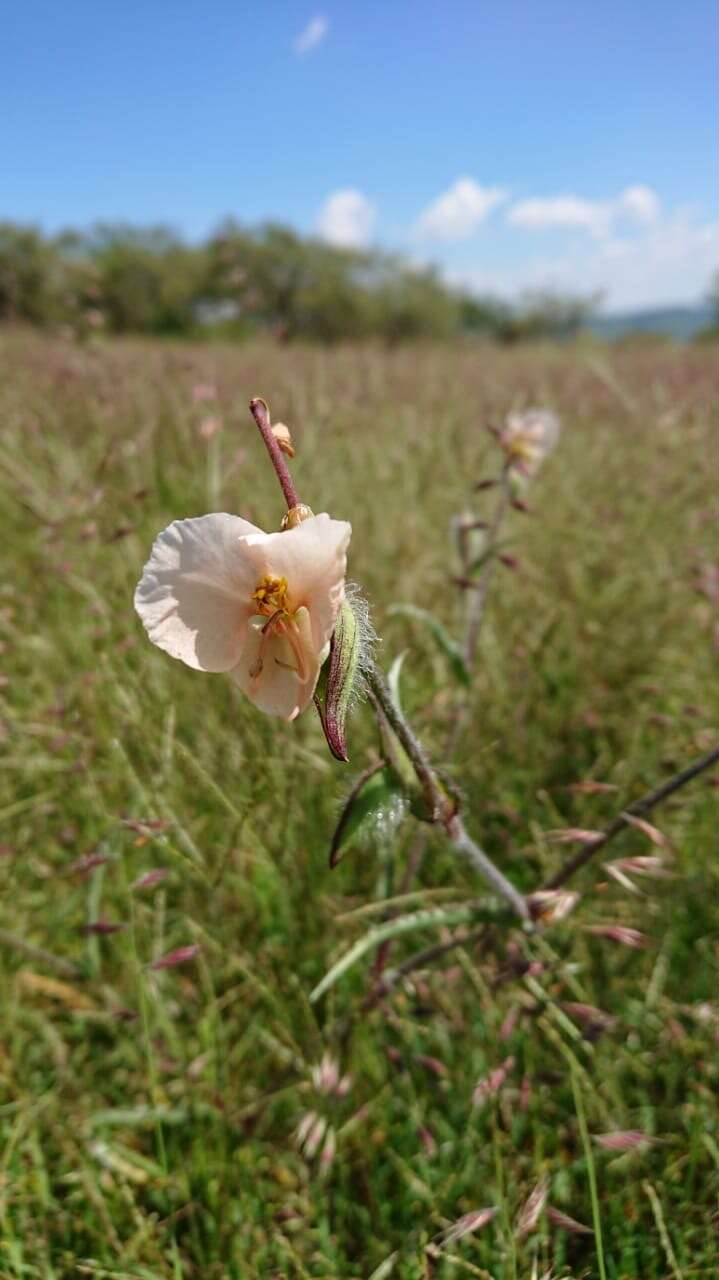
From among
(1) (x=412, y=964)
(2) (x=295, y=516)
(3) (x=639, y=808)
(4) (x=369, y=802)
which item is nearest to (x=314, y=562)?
(2) (x=295, y=516)

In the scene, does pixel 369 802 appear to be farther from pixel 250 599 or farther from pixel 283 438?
pixel 283 438

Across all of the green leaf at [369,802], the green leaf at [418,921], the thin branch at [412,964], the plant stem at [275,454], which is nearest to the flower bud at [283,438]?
the plant stem at [275,454]

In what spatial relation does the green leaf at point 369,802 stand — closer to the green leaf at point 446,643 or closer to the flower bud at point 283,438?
the flower bud at point 283,438

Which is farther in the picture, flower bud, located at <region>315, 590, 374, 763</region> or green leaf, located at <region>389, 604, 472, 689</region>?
green leaf, located at <region>389, 604, 472, 689</region>

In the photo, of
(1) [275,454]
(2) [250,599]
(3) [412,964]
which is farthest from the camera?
(3) [412,964]

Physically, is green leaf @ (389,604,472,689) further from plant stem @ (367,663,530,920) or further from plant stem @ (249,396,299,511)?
plant stem @ (249,396,299,511)

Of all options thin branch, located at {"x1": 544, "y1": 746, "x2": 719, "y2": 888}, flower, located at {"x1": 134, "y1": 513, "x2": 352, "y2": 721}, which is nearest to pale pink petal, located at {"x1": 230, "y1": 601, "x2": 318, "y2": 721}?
flower, located at {"x1": 134, "y1": 513, "x2": 352, "y2": 721}
